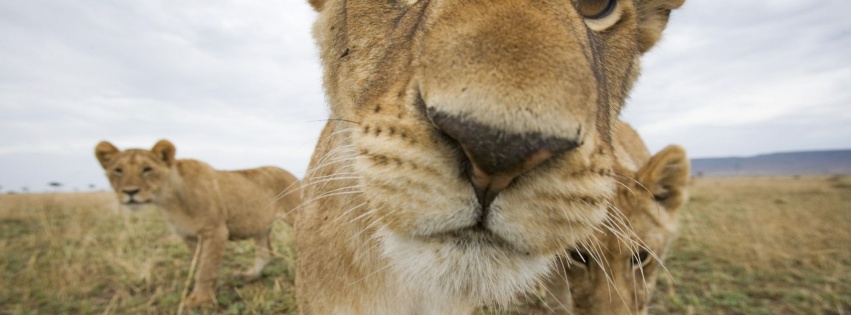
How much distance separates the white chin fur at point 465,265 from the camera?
1.17 metres

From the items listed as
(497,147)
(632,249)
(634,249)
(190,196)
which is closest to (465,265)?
(497,147)

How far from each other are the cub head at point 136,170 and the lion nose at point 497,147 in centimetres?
611

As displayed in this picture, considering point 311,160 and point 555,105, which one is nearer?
point 555,105

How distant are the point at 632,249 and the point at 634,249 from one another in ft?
0.44

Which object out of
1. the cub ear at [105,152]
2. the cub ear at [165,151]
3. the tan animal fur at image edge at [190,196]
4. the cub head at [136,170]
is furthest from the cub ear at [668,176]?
the cub ear at [105,152]

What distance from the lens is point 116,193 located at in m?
5.98

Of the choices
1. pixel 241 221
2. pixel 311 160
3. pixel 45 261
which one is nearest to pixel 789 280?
pixel 311 160

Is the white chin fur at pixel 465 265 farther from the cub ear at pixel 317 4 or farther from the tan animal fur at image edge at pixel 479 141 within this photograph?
the cub ear at pixel 317 4

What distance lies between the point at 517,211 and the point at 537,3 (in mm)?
627

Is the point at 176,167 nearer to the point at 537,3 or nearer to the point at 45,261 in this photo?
the point at 45,261

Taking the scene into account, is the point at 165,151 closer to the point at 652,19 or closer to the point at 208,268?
the point at 208,268

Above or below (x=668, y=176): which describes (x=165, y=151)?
above

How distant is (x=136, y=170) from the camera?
598 centimetres

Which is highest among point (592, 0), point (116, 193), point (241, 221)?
point (592, 0)
